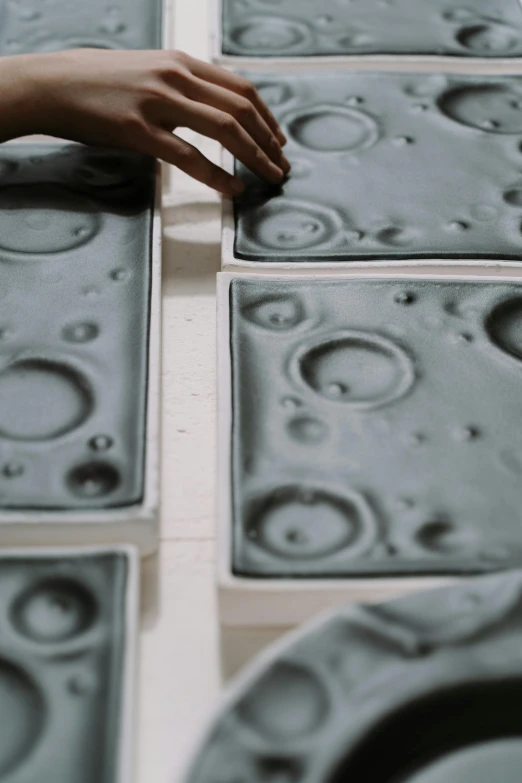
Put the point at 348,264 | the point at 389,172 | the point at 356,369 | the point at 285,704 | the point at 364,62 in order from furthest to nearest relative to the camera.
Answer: the point at 364,62 → the point at 389,172 → the point at 348,264 → the point at 356,369 → the point at 285,704

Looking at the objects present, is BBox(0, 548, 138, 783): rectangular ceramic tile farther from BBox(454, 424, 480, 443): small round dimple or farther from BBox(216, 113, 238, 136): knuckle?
BBox(216, 113, 238, 136): knuckle

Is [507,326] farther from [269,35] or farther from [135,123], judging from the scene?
[269,35]

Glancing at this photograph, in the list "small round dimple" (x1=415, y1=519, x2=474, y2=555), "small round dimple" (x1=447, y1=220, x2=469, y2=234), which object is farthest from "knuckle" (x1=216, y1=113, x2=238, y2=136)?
Result: "small round dimple" (x1=415, y1=519, x2=474, y2=555)

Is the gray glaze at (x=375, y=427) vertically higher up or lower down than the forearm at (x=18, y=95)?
lower down

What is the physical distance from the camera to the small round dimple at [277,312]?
84cm

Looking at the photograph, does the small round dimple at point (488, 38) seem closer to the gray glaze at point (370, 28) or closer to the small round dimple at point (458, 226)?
the gray glaze at point (370, 28)

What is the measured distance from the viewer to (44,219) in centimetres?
95

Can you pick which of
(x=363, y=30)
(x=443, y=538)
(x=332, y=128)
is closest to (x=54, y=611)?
(x=443, y=538)

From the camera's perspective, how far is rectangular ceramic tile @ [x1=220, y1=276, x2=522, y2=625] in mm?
667

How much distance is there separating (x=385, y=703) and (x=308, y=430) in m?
0.24

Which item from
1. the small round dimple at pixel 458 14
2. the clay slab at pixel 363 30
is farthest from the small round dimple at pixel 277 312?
the small round dimple at pixel 458 14

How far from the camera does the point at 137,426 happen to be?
29.1 inches

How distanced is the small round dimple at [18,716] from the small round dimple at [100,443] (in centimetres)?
18

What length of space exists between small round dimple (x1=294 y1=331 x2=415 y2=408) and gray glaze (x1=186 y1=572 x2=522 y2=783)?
0.21 meters
